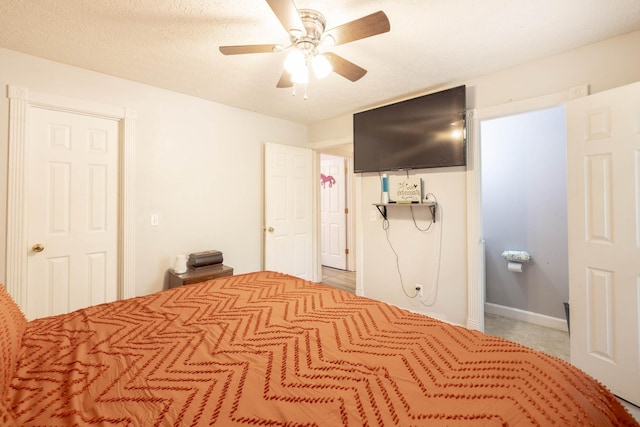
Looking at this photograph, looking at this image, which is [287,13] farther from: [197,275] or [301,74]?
[197,275]

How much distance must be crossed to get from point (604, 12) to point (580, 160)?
90 centimetres

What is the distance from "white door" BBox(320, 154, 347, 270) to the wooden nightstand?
258cm

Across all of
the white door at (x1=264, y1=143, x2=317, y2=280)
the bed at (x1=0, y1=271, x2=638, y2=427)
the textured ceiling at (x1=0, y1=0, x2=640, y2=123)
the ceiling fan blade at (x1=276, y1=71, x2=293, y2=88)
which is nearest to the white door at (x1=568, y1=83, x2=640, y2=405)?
the textured ceiling at (x1=0, y1=0, x2=640, y2=123)

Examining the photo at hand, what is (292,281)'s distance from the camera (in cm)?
202

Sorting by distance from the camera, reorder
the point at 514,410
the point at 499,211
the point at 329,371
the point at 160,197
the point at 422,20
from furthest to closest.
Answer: the point at 499,211
the point at 160,197
the point at 422,20
the point at 329,371
the point at 514,410

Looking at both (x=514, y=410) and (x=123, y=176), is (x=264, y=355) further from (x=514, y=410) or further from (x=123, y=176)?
(x=123, y=176)

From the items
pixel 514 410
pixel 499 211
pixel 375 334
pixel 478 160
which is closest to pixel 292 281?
pixel 375 334

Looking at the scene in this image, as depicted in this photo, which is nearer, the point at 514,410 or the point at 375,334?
the point at 514,410

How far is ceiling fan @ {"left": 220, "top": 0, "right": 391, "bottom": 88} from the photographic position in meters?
1.41

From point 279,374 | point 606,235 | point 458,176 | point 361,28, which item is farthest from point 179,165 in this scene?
point 606,235

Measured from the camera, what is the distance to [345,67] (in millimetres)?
1854

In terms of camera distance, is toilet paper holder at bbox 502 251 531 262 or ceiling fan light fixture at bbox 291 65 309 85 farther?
toilet paper holder at bbox 502 251 531 262

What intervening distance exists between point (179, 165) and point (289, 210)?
147cm

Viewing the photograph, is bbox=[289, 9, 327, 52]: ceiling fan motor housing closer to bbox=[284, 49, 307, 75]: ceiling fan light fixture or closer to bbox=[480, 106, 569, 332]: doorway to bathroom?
bbox=[284, 49, 307, 75]: ceiling fan light fixture
